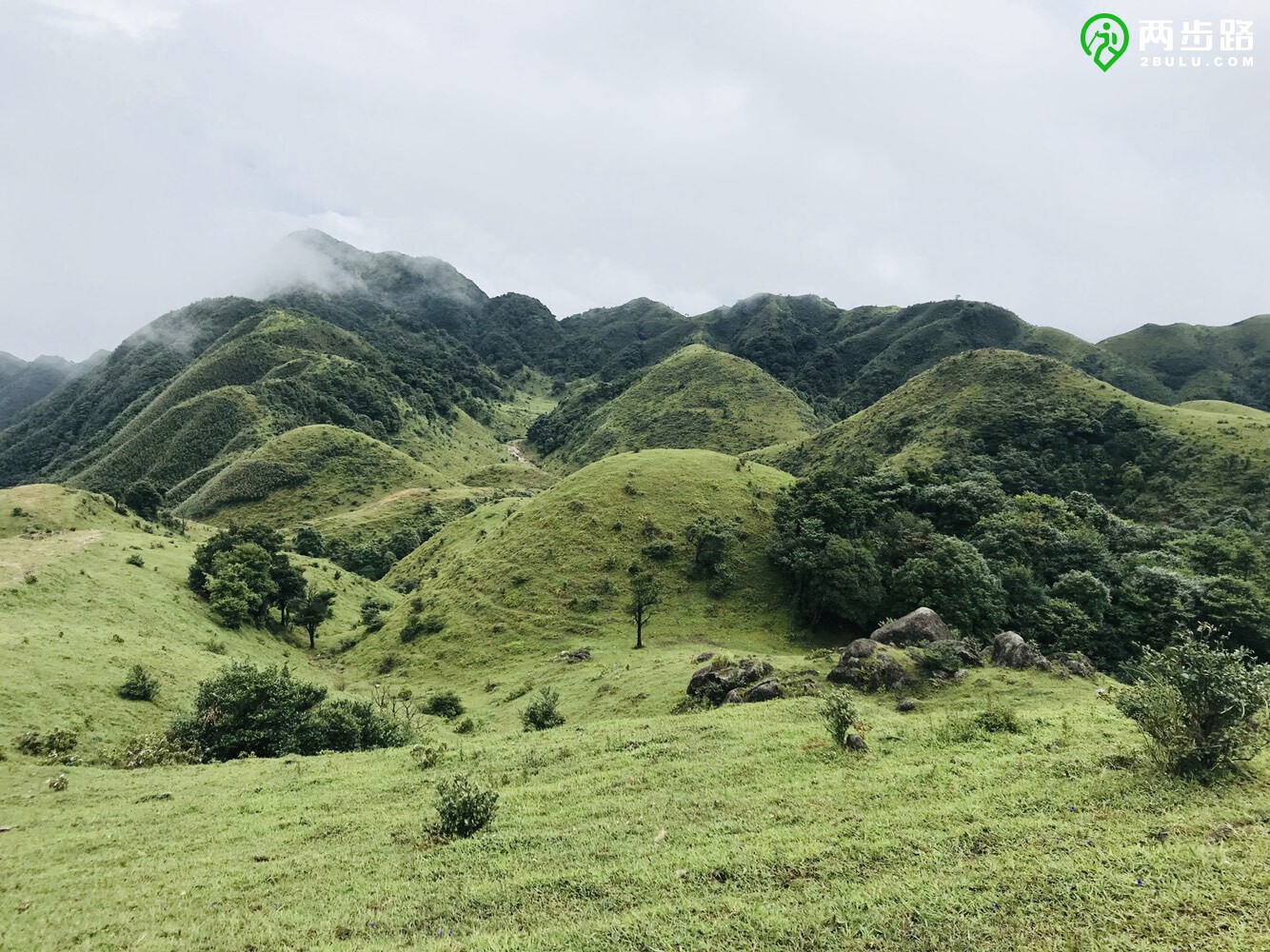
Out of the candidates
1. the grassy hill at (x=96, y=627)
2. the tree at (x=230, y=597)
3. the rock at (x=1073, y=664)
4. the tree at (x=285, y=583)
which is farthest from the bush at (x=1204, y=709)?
the tree at (x=285, y=583)

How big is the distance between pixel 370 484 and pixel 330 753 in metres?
130

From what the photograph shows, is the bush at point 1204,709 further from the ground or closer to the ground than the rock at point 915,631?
further from the ground

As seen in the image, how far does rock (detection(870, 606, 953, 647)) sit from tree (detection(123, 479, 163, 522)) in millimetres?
102616

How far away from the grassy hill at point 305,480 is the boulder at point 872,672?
132 metres

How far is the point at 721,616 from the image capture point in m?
56.9

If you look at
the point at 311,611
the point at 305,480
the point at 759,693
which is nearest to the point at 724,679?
the point at 759,693

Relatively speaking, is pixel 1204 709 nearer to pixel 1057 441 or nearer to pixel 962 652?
pixel 962 652

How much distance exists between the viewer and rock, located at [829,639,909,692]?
86.2 ft

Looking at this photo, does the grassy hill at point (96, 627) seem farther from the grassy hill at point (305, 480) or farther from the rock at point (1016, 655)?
the grassy hill at point (305, 480)

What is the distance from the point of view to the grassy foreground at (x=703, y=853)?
9.59m

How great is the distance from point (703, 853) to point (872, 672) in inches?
668

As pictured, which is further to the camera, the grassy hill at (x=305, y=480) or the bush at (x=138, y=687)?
the grassy hill at (x=305, y=480)

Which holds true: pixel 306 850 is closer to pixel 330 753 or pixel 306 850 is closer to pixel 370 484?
pixel 330 753

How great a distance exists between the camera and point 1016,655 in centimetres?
2773
